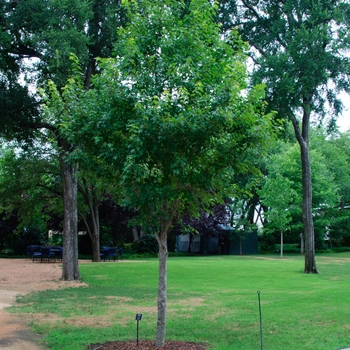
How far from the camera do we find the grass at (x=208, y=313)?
7844 millimetres

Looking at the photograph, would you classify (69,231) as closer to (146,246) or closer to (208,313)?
(208,313)

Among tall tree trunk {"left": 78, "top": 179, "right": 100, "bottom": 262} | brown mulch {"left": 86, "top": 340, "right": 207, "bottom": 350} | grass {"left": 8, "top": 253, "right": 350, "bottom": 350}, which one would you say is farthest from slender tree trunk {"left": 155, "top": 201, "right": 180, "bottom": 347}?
tall tree trunk {"left": 78, "top": 179, "right": 100, "bottom": 262}

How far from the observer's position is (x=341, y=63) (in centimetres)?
1875

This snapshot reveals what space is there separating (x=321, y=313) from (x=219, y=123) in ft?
18.3

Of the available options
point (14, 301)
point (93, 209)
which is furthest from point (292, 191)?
point (14, 301)

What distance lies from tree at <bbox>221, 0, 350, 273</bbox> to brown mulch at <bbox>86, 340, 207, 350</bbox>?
1287 centimetres

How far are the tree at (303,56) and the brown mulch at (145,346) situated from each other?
12871 millimetres

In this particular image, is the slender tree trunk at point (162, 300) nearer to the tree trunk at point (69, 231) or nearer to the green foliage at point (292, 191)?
the tree trunk at point (69, 231)

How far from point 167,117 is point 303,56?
1348 centimetres

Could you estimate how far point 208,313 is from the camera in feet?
33.8

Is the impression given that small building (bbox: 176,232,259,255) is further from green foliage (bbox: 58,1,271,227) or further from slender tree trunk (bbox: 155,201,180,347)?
green foliage (bbox: 58,1,271,227)

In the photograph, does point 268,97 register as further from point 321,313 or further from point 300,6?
point 321,313

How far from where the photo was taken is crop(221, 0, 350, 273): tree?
18.3 m

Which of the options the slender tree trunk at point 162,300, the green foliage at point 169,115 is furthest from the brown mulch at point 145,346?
the green foliage at point 169,115
